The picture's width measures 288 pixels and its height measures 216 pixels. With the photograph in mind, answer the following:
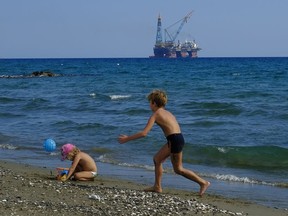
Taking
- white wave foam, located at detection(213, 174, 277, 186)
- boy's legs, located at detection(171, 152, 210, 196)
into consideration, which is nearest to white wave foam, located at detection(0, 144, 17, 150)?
white wave foam, located at detection(213, 174, 277, 186)

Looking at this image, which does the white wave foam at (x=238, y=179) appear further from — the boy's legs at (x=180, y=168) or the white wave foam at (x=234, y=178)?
the boy's legs at (x=180, y=168)

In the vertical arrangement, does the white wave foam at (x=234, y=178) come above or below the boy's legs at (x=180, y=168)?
below

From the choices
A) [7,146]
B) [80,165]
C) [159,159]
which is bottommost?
[7,146]

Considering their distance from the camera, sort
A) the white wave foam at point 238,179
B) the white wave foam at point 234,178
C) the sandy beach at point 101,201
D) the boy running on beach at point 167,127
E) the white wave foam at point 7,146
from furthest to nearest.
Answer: the white wave foam at point 7,146, the white wave foam at point 234,178, the white wave foam at point 238,179, the boy running on beach at point 167,127, the sandy beach at point 101,201

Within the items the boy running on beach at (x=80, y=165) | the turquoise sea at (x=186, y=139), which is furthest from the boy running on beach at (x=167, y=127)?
the boy running on beach at (x=80, y=165)

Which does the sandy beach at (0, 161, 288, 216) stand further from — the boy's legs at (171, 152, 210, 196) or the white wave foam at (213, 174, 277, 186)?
the white wave foam at (213, 174, 277, 186)

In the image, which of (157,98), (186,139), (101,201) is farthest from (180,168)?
(186,139)

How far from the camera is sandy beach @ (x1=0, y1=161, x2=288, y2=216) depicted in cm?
668

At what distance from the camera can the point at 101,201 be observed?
7.28 metres

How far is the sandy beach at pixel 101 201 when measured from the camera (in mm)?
6680

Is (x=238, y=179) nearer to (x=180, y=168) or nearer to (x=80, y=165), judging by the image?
(x=180, y=168)

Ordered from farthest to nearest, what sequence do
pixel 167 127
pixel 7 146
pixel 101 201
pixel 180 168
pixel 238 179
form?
pixel 7 146 → pixel 238 179 → pixel 180 168 → pixel 167 127 → pixel 101 201

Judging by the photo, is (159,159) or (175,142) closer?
(175,142)

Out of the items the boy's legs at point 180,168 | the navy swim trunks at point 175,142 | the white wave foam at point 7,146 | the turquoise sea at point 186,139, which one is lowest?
the white wave foam at point 7,146
